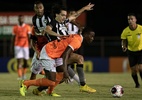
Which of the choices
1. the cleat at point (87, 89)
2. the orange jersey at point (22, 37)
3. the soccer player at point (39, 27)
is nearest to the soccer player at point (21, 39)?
the orange jersey at point (22, 37)

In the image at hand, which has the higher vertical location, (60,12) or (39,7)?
(39,7)

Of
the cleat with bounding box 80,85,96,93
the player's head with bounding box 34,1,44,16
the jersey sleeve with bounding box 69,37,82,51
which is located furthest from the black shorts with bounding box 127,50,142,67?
the jersey sleeve with bounding box 69,37,82,51

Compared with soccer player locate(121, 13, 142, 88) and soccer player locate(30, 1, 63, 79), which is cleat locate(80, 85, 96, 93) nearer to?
soccer player locate(30, 1, 63, 79)

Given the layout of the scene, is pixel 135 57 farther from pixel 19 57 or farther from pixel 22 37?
pixel 22 37

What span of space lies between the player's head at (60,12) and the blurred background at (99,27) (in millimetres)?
14588

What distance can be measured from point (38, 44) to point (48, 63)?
6.12 feet

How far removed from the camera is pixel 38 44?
11812 millimetres

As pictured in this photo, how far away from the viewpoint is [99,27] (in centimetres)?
3000

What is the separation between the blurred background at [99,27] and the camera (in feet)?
82.4

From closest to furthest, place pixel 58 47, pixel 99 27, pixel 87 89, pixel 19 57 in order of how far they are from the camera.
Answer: pixel 58 47 < pixel 87 89 < pixel 19 57 < pixel 99 27

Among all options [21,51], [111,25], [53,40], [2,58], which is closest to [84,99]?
[53,40]

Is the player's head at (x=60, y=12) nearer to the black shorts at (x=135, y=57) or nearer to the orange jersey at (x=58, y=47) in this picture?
the orange jersey at (x=58, y=47)

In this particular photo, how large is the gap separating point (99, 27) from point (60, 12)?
2011 centimetres

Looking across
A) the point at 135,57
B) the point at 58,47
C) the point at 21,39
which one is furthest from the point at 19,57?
the point at 58,47
